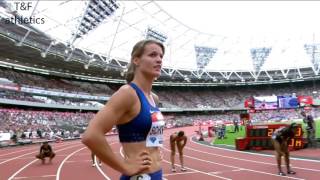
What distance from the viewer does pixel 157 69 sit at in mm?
2430

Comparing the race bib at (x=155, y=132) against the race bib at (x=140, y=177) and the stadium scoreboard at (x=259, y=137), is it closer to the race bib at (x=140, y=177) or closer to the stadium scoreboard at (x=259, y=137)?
the race bib at (x=140, y=177)

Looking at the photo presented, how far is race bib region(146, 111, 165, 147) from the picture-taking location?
2309mm

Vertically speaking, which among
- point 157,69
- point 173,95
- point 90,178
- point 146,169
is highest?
point 173,95

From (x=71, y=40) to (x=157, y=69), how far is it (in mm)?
35865

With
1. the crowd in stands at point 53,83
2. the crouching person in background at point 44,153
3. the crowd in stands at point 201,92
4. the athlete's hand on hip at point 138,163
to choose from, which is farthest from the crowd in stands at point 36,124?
the athlete's hand on hip at point 138,163

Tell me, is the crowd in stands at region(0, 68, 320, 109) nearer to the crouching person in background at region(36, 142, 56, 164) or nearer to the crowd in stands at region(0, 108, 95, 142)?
the crowd in stands at region(0, 108, 95, 142)

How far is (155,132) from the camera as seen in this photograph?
7.71 ft

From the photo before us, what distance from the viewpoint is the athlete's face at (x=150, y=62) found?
2.41 m

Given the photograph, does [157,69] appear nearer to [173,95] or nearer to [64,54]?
[64,54]

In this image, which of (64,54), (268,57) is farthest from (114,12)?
(268,57)

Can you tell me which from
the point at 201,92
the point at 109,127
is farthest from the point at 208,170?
the point at 201,92

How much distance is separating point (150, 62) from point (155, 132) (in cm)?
44

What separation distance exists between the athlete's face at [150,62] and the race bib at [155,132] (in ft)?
0.85

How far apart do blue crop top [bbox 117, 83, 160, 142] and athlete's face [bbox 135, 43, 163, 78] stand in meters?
0.17
